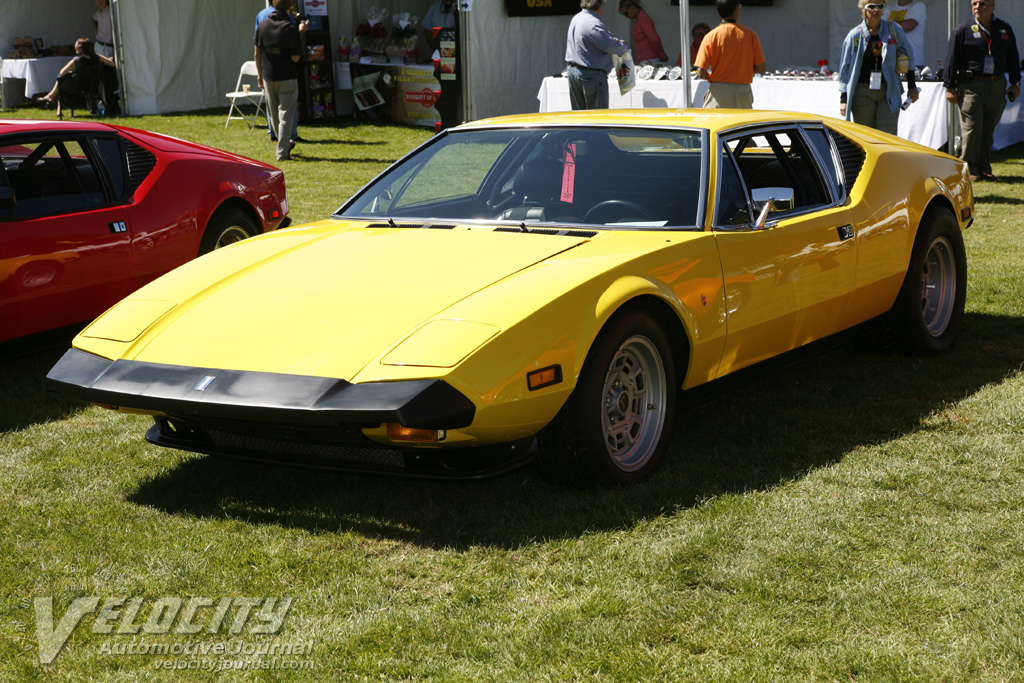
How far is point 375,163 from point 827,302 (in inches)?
385

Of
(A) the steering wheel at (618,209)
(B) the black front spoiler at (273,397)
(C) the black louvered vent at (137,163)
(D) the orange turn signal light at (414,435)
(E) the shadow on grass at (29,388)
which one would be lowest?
(E) the shadow on grass at (29,388)

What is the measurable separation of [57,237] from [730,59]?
274 inches

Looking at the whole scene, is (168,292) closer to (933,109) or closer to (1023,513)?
(1023,513)

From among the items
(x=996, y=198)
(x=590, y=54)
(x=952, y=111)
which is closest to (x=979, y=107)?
(x=952, y=111)

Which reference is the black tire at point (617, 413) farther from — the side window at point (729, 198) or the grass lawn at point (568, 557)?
the side window at point (729, 198)

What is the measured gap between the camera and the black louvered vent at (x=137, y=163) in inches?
239

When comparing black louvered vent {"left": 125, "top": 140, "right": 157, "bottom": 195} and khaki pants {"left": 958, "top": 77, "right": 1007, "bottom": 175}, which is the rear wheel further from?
khaki pants {"left": 958, "top": 77, "right": 1007, "bottom": 175}

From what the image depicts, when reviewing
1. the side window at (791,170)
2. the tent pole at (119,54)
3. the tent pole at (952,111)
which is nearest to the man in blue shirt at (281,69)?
the tent pole at (119,54)

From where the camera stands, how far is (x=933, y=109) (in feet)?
40.1

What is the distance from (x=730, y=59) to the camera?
34.2ft

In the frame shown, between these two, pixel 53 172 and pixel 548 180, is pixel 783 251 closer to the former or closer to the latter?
pixel 548 180

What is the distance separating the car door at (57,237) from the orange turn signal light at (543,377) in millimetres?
2970

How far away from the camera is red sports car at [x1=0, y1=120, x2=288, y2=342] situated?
5262 mm

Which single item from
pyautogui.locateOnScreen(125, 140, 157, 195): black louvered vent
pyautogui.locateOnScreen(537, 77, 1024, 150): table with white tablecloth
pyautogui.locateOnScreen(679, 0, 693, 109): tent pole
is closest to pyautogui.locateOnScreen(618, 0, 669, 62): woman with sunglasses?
pyautogui.locateOnScreen(537, 77, 1024, 150): table with white tablecloth
